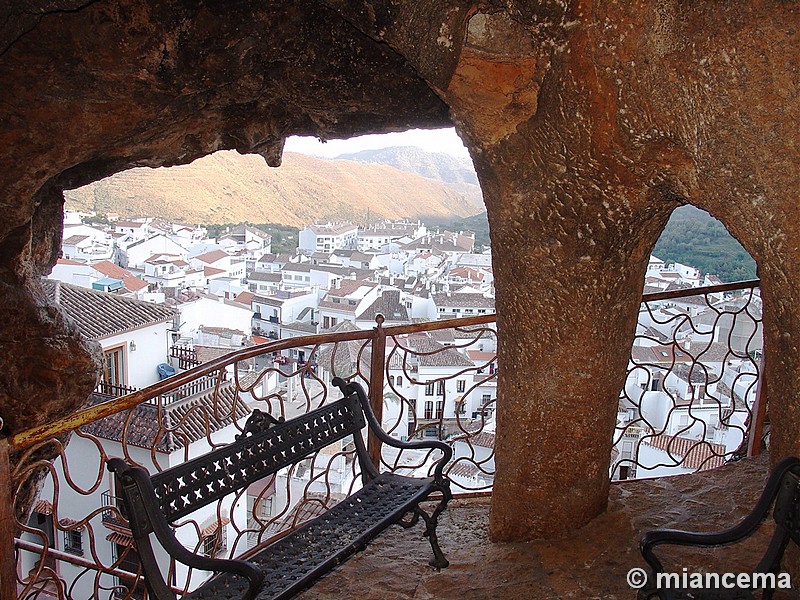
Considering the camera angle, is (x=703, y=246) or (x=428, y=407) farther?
(x=428, y=407)

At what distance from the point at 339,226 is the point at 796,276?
4954 centimetres

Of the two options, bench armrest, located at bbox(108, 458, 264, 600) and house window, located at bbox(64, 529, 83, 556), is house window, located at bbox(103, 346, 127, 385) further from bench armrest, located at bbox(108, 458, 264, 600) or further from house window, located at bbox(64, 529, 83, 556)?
bench armrest, located at bbox(108, 458, 264, 600)

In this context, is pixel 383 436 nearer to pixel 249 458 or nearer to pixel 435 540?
pixel 435 540

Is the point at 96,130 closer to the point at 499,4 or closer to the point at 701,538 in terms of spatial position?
the point at 499,4

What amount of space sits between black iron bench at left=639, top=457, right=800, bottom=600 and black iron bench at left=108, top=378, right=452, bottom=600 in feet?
3.54

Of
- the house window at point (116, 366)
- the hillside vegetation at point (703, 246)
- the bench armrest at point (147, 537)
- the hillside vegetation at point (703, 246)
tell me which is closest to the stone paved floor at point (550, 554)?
the bench armrest at point (147, 537)

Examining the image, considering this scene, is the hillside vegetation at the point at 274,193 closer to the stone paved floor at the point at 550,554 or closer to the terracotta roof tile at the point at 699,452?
the terracotta roof tile at the point at 699,452

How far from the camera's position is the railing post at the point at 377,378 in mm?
3627

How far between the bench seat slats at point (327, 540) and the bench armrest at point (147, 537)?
0.17 m

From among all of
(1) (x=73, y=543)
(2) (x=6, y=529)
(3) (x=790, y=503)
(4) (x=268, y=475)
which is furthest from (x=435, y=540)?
(1) (x=73, y=543)

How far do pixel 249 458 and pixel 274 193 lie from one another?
197ft

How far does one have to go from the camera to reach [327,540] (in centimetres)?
288

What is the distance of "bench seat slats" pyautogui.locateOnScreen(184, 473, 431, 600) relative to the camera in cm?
254

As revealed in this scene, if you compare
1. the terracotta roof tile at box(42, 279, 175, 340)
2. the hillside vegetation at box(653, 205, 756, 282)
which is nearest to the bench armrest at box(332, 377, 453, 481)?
the hillside vegetation at box(653, 205, 756, 282)
